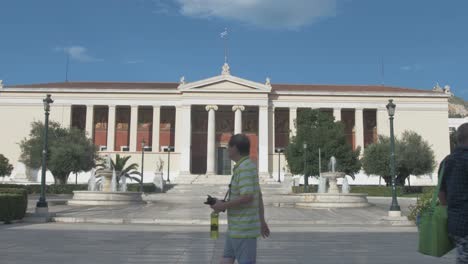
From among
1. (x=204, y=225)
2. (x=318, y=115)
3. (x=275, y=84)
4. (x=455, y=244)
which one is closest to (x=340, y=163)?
(x=318, y=115)

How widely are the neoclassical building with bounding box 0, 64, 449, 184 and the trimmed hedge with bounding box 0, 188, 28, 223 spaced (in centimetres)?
4293

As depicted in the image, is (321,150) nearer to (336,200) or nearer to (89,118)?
(336,200)

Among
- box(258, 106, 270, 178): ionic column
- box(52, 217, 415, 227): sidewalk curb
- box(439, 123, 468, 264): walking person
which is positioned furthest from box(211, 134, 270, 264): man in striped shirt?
box(258, 106, 270, 178): ionic column

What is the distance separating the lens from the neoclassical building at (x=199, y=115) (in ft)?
200

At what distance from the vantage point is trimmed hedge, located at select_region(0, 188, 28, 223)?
15672mm

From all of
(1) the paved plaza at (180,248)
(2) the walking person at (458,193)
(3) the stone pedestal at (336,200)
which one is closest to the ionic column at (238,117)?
(3) the stone pedestal at (336,200)

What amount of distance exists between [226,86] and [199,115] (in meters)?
6.74

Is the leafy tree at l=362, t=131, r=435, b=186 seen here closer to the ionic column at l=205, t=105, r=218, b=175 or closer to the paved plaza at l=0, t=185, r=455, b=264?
the ionic column at l=205, t=105, r=218, b=175

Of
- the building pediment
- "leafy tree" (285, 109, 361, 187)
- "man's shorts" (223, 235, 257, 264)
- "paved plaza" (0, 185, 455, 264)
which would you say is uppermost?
the building pediment

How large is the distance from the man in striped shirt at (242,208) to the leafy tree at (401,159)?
46.0m

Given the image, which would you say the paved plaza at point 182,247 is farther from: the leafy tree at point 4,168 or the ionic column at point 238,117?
the ionic column at point 238,117

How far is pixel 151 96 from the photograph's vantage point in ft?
207

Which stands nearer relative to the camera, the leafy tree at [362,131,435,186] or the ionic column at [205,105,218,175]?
the leafy tree at [362,131,435,186]

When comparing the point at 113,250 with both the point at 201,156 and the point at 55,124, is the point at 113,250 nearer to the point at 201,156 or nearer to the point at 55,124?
the point at 55,124
